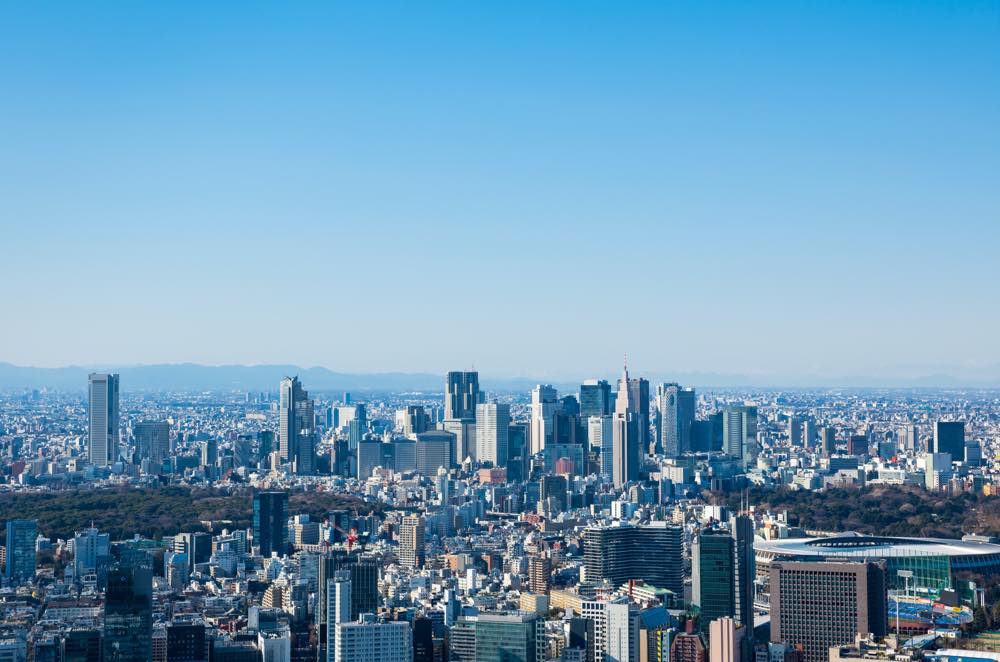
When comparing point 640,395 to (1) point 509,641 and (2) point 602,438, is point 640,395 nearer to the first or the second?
(2) point 602,438

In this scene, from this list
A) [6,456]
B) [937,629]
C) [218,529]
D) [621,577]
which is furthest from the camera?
[6,456]

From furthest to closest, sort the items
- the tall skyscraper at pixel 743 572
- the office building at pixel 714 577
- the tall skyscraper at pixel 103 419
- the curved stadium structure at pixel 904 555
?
→ the tall skyscraper at pixel 103 419 < the curved stadium structure at pixel 904 555 < the office building at pixel 714 577 < the tall skyscraper at pixel 743 572

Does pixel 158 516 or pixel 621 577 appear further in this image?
pixel 158 516

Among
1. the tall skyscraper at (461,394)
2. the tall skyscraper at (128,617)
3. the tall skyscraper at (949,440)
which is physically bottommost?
the tall skyscraper at (128,617)

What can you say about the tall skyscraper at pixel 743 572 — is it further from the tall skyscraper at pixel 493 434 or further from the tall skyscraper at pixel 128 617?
the tall skyscraper at pixel 493 434

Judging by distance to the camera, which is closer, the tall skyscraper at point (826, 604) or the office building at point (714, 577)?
the tall skyscraper at point (826, 604)

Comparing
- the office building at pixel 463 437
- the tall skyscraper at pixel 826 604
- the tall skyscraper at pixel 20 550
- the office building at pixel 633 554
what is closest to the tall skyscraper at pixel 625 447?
the office building at pixel 463 437

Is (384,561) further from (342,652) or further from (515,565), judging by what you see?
(342,652)

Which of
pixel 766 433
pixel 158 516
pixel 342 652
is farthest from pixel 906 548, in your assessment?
pixel 766 433
